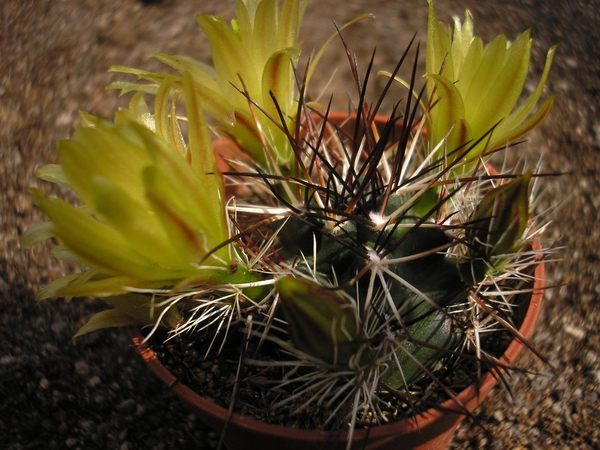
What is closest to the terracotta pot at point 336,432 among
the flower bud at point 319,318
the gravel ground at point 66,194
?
the flower bud at point 319,318

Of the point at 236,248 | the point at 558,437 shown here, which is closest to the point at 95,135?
the point at 236,248

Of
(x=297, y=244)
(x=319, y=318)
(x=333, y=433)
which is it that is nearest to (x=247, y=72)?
(x=297, y=244)

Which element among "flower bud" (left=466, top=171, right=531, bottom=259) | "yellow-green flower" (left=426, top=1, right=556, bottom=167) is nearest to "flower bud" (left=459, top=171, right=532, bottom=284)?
"flower bud" (left=466, top=171, right=531, bottom=259)

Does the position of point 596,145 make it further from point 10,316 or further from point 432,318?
point 10,316

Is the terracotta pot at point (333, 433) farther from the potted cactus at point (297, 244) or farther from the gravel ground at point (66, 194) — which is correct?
the gravel ground at point (66, 194)

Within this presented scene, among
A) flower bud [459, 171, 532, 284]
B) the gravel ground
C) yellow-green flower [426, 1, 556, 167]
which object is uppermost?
yellow-green flower [426, 1, 556, 167]

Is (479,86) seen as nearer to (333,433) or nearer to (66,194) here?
(333,433)

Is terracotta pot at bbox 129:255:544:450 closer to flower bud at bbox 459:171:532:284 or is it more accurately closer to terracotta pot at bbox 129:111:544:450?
terracotta pot at bbox 129:111:544:450
